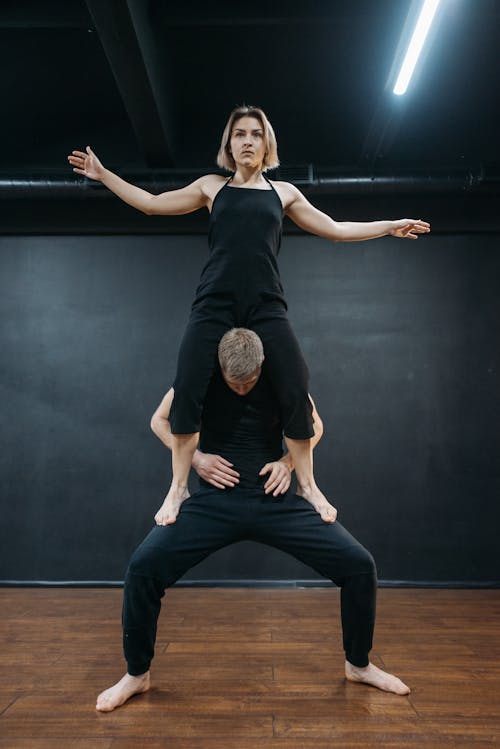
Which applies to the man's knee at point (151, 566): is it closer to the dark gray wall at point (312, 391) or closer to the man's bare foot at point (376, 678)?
the man's bare foot at point (376, 678)

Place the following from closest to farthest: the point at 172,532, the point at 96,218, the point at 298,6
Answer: the point at 172,532 → the point at 298,6 → the point at 96,218

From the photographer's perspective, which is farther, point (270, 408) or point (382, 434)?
point (382, 434)

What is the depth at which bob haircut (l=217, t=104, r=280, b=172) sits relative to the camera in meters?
2.23

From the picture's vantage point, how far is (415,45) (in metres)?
3.05

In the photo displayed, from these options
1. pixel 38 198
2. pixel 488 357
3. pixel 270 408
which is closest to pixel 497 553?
pixel 488 357

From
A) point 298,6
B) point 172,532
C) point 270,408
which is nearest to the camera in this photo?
point 172,532

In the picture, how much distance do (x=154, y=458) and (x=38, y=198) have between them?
6.96 ft

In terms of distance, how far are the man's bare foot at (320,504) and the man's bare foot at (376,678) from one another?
563 millimetres

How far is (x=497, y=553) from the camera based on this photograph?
4.16 metres

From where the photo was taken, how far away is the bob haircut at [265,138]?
7.32 feet

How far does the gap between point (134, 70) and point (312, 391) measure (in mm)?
2429

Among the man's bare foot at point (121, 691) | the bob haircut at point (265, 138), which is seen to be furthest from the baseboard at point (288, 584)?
the bob haircut at point (265, 138)

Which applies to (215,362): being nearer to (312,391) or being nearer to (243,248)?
(243,248)

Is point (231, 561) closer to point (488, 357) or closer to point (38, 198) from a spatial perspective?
point (488, 357)
